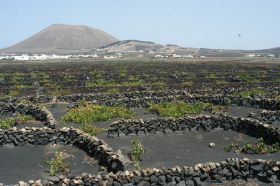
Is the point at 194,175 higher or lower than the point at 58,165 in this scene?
higher

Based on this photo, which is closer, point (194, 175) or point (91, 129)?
point (194, 175)

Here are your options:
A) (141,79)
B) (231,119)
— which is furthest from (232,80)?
(231,119)

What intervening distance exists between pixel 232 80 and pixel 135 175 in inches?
1945

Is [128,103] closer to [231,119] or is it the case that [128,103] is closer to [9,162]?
[231,119]

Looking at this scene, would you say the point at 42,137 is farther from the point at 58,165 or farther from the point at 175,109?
the point at 175,109

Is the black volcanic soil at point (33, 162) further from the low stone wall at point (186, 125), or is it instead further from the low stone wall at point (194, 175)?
the low stone wall at point (194, 175)

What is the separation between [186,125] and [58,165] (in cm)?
1099

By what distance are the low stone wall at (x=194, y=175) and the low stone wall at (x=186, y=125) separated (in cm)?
852

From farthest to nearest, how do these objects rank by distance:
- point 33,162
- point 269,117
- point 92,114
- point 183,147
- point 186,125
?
point 92,114, point 269,117, point 186,125, point 183,147, point 33,162

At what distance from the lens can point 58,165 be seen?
21.5 m

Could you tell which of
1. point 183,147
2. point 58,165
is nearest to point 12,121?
point 58,165

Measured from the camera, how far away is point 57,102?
1692 inches

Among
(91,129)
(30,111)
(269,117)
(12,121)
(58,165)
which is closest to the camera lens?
(58,165)

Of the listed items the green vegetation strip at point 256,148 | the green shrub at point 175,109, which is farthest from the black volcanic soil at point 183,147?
the green shrub at point 175,109
